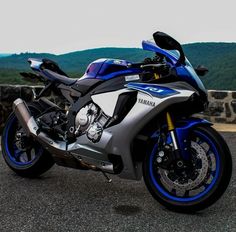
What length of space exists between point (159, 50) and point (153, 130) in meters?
0.67

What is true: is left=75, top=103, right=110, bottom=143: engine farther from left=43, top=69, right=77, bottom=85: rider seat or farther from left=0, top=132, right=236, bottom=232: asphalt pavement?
left=0, top=132, right=236, bottom=232: asphalt pavement

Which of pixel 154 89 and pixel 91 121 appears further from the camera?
pixel 91 121

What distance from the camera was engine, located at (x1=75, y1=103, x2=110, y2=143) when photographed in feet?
14.8

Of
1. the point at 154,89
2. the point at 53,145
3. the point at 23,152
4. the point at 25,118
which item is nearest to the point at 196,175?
the point at 154,89

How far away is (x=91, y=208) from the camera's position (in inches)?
171

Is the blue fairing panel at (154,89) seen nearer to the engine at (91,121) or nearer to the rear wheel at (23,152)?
the engine at (91,121)

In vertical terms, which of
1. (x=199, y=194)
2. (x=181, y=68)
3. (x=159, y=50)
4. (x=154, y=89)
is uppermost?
(x=159, y=50)

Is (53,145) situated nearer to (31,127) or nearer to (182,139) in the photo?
(31,127)

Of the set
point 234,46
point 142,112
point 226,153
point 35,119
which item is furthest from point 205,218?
point 234,46

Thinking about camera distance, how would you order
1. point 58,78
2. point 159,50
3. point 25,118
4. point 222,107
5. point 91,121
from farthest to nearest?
point 222,107 < point 25,118 < point 58,78 < point 91,121 < point 159,50

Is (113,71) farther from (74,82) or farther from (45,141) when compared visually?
(45,141)

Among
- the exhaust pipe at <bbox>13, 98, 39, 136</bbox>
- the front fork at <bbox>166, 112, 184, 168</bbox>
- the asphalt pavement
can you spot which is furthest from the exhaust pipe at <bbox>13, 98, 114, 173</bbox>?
the front fork at <bbox>166, 112, 184, 168</bbox>

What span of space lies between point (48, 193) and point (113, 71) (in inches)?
50.2

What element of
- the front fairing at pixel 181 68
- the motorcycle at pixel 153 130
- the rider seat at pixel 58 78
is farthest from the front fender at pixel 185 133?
the rider seat at pixel 58 78
